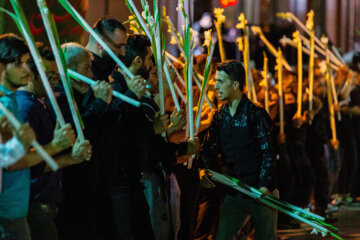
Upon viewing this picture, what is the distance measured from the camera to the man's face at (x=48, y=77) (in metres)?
4.09

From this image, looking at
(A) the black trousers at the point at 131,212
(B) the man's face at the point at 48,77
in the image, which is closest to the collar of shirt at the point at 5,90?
(B) the man's face at the point at 48,77

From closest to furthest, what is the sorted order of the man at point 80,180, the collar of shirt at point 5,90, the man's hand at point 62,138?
the man's hand at point 62,138, the collar of shirt at point 5,90, the man at point 80,180

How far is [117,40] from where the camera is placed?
500cm

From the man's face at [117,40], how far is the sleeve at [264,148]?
1.15m

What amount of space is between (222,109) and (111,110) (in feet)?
3.89

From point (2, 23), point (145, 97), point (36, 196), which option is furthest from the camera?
point (2, 23)

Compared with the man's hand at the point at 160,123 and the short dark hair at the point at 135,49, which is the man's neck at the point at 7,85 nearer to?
the man's hand at the point at 160,123

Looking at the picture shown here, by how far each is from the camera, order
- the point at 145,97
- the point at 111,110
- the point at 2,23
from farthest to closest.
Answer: the point at 2,23 → the point at 145,97 → the point at 111,110

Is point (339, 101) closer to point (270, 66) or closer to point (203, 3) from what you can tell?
point (270, 66)

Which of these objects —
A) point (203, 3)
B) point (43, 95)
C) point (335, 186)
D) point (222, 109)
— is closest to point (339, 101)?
point (335, 186)

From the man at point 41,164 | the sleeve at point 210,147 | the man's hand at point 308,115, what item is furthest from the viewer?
the man's hand at point 308,115

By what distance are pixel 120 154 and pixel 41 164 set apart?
2.57 feet

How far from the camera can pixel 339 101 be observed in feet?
33.4

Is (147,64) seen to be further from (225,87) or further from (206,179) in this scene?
(206,179)
